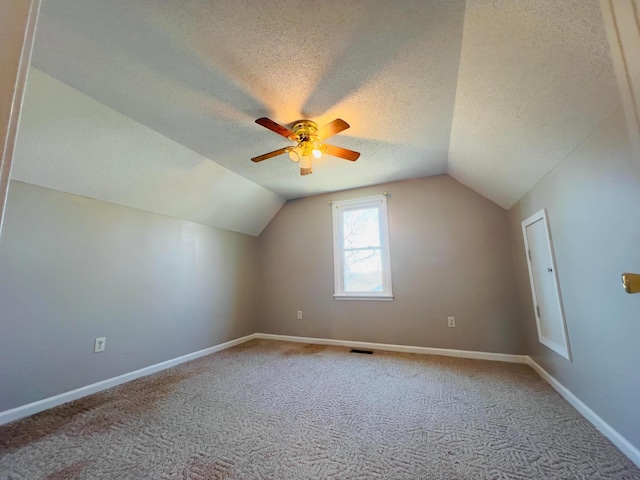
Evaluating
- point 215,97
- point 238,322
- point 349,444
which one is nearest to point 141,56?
point 215,97

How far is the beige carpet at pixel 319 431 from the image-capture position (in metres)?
1.43

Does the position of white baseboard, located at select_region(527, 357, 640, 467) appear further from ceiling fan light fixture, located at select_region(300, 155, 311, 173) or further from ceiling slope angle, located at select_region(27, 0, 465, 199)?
ceiling fan light fixture, located at select_region(300, 155, 311, 173)

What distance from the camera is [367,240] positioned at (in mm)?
3932

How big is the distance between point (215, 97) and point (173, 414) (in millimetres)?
2379

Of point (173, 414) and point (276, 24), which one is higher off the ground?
point (276, 24)

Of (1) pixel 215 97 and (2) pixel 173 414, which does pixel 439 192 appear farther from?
(2) pixel 173 414

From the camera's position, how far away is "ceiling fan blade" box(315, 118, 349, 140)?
1.93 m

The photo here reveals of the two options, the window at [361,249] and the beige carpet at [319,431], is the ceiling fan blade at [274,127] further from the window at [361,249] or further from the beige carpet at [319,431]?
the beige carpet at [319,431]

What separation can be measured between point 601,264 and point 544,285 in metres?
0.90

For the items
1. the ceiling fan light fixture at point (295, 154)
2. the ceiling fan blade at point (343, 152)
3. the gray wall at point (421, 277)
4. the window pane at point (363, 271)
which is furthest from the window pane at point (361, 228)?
the ceiling fan light fixture at point (295, 154)

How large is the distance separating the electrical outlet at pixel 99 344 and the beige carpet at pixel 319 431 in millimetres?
389

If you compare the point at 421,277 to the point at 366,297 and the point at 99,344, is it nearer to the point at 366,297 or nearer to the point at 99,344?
the point at 366,297

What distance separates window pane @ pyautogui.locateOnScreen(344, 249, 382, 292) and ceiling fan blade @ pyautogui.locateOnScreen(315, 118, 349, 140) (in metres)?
2.15

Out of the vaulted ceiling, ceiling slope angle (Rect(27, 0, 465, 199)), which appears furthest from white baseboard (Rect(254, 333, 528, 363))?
ceiling slope angle (Rect(27, 0, 465, 199))
